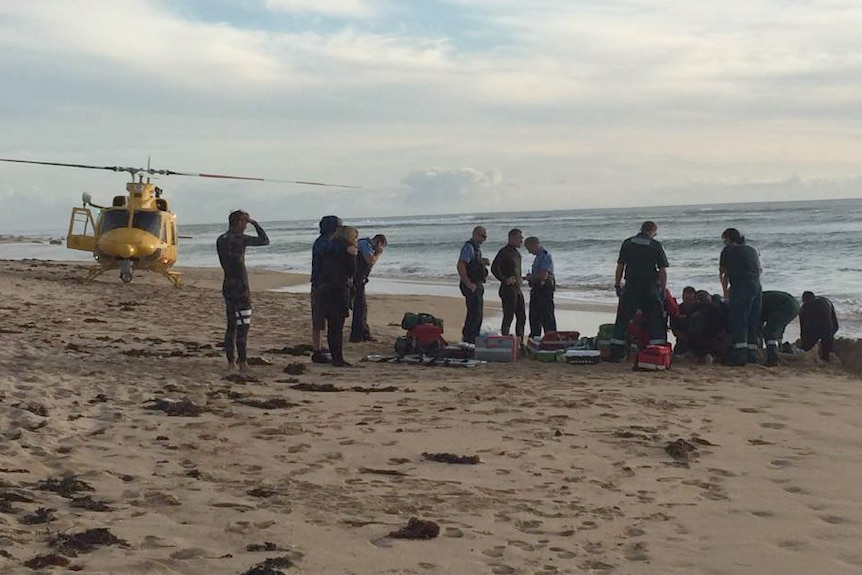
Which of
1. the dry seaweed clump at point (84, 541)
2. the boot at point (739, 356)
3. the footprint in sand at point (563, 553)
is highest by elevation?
the boot at point (739, 356)

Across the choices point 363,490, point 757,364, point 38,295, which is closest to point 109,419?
point 363,490

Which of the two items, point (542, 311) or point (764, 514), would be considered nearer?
point (764, 514)

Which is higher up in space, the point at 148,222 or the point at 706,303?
the point at 148,222

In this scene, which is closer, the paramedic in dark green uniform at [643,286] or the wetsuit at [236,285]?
the wetsuit at [236,285]

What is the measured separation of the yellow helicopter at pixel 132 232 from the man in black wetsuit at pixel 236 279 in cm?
1011

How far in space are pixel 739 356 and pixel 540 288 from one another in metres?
2.64

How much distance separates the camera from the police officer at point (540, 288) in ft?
37.1

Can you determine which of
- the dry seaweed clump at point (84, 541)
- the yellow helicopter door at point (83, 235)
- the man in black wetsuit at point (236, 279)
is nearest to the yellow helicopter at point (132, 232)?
the yellow helicopter door at point (83, 235)

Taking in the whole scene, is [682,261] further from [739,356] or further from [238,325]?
[238,325]

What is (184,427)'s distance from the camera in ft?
21.1

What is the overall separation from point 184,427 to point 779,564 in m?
4.14

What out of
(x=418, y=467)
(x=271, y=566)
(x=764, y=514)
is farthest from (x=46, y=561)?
(x=764, y=514)

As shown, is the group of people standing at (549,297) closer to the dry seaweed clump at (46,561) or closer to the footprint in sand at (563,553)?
the dry seaweed clump at (46,561)

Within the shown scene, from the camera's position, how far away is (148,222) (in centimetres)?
1916
